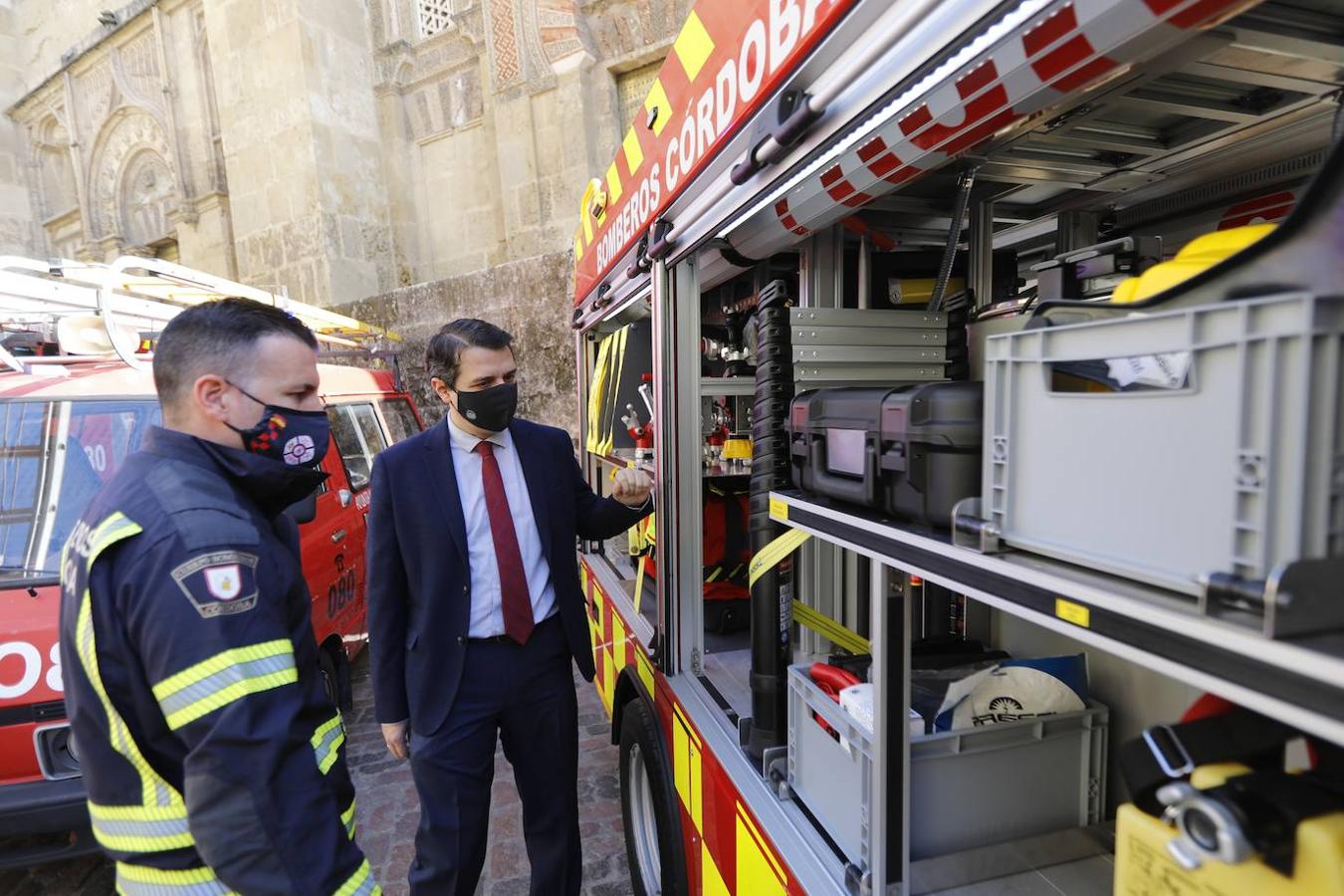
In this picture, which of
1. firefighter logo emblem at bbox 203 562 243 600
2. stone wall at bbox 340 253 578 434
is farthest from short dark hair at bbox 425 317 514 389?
stone wall at bbox 340 253 578 434

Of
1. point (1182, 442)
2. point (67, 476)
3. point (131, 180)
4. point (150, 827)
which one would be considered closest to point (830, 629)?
point (1182, 442)

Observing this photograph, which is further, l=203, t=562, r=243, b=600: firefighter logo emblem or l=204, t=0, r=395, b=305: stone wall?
l=204, t=0, r=395, b=305: stone wall

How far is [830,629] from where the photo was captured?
187 centimetres

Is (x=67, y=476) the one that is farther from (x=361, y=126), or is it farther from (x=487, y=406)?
(x=361, y=126)

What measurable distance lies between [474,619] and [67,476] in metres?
2.32

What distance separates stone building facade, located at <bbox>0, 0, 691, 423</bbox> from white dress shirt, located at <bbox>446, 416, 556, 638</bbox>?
18.8 feet

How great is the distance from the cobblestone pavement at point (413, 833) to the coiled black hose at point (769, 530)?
1489mm

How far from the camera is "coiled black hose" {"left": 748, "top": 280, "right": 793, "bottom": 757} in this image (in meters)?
1.68

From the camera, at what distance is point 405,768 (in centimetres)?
362

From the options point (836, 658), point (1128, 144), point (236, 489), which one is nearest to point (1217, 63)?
point (1128, 144)

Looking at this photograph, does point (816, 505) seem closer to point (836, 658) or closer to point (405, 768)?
point (836, 658)

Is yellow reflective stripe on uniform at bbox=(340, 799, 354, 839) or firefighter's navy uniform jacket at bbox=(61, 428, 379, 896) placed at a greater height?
firefighter's navy uniform jacket at bbox=(61, 428, 379, 896)

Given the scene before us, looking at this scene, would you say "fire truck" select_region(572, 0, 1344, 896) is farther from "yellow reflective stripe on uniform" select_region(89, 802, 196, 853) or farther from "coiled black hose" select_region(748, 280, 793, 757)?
"yellow reflective stripe on uniform" select_region(89, 802, 196, 853)

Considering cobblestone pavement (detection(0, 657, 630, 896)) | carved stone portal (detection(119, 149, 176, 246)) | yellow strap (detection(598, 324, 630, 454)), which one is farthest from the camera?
carved stone portal (detection(119, 149, 176, 246))
